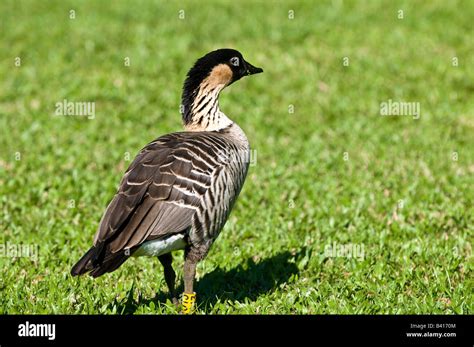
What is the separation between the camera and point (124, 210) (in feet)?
18.6

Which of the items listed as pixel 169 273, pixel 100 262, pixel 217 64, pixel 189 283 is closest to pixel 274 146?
pixel 217 64

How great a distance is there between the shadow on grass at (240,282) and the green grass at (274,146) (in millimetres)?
22

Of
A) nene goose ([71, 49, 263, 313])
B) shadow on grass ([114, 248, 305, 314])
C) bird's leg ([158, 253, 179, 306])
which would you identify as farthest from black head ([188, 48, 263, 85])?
shadow on grass ([114, 248, 305, 314])

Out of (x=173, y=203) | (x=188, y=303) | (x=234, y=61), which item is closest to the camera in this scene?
(x=173, y=203)

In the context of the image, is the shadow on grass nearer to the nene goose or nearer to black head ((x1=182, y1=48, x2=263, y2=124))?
the nene goose

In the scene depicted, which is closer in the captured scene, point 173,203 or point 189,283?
point 173,203

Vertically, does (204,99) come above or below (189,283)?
above

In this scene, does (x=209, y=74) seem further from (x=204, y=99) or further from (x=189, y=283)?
(x=189, y=283)

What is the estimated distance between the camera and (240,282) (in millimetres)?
7027

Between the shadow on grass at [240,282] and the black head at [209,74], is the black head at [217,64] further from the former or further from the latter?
the shadow on grass at [240,282]

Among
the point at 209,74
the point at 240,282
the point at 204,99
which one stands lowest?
the point at 240,282

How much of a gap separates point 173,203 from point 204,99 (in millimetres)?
1301

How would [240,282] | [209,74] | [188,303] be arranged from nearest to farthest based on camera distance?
[188,303] < [209,74] < [240,282]
